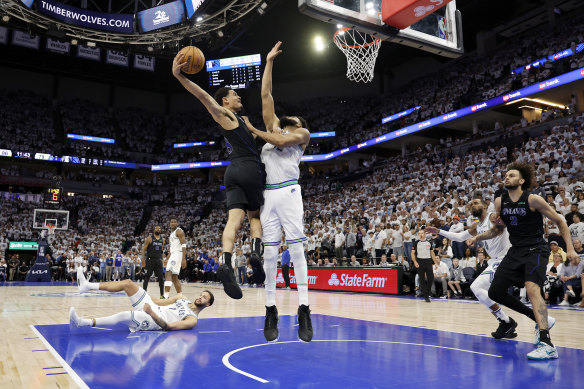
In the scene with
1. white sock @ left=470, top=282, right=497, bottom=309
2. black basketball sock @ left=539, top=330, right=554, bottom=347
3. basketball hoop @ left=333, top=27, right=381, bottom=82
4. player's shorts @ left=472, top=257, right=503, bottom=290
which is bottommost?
black basketball sock @ left=539, top=330, right=554, bottom=347

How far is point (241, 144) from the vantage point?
4.46 metres

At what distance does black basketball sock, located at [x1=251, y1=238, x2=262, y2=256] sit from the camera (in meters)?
4.40

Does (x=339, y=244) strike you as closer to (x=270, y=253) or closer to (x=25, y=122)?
(x=270, y=253)

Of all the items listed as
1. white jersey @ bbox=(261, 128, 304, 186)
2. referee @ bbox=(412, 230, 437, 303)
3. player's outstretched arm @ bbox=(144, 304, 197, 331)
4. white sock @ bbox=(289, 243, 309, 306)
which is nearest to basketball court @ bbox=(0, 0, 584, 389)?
player's outstretched arm @ bbox=(144, 304, 197, 331)

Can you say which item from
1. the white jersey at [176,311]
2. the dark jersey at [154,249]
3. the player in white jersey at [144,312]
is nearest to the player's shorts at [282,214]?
the player in white jersey at [144,312]

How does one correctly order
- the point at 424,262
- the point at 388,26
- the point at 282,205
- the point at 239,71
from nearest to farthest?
the point at 282,205 < the point at 388,26 < the point at 424,262 < the point at 239,71

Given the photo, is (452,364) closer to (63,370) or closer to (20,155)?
(63,370)

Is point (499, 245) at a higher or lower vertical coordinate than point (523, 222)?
lower

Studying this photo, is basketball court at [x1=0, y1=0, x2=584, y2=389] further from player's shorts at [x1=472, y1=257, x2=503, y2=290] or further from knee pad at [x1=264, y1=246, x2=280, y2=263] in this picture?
knee pad at [x1=264, y1=246, x2=280, y2=263]

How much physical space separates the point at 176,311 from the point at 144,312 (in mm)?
522

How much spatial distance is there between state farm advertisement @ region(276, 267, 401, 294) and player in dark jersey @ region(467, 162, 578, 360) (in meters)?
8.80

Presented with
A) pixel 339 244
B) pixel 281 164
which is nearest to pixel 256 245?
pixel 281 164

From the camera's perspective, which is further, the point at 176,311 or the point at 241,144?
the point at 176,311

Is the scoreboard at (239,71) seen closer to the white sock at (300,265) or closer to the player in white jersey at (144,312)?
the player in white jersey at (144,312)
